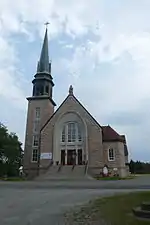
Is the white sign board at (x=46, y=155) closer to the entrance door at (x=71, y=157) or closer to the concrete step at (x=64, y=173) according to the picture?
the entrance door at (x=71, y=157)

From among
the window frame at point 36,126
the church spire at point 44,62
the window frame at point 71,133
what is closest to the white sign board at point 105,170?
the window frame at point 71,133

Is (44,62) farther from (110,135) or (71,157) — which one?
(71,157)

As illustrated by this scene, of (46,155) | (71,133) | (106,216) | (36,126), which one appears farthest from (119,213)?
(36,126)

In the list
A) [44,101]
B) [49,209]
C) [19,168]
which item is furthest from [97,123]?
[49,209]

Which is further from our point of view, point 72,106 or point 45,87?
point 45,87

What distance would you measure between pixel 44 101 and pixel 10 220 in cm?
4262

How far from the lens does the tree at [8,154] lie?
49.6 metres

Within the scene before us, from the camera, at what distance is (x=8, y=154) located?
4934 cm

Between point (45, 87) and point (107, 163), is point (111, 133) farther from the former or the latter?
point (45, 87)

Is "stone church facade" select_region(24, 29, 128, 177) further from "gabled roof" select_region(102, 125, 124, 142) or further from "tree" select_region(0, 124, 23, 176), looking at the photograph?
"tree" select_region(0, 124, 23, 176)

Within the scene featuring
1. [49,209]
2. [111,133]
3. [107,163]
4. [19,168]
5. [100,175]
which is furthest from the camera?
[19,168]

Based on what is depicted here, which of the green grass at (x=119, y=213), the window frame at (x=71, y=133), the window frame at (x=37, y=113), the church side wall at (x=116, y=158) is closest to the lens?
the green grass at (x=119, y=213)

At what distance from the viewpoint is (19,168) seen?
5484cm

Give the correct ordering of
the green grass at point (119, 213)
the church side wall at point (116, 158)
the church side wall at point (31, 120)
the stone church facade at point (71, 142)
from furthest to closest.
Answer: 1. the church side wall at point (31, 120)
2. the stone church facade at point (71, 142)
3. the church side wall at point (116, 158)
4. the green grass at point (119, 213)
